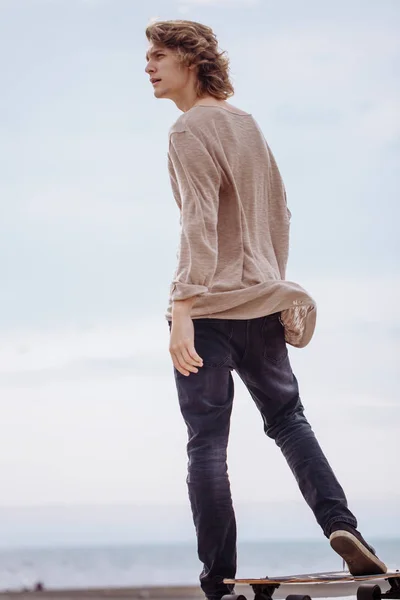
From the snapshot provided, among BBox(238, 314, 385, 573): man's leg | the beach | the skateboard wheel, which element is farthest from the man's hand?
the beach

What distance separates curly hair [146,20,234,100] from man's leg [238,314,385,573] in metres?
0.87

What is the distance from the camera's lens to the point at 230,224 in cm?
301

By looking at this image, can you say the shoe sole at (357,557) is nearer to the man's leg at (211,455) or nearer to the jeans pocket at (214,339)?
the man's leg at (211,455)

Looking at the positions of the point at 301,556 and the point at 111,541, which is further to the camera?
the point at 111,541

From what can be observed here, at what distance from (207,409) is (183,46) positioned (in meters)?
1.31

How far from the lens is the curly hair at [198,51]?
310 centimetres

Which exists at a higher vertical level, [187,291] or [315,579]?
[187,291]

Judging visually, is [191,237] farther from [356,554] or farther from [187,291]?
[356,554]

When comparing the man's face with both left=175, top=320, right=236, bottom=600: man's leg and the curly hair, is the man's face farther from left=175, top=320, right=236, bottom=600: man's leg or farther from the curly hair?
left=175, top=320, right=236, bottom=600: man's leg

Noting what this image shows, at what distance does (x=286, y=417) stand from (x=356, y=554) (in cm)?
53

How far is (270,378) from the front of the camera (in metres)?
2.97

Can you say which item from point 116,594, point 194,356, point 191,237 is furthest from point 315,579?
point 116,594

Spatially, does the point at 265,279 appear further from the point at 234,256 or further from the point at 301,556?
the point at 301,556

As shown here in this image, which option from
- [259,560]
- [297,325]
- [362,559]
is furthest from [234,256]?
[259,560]
